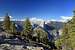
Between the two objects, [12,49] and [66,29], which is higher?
[66,29]

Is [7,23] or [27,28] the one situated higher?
[7,23]

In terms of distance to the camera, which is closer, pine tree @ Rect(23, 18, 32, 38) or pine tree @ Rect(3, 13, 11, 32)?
pine tree @ Rect(23, 18, 32, 38)

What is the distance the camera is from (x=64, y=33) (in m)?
77.5

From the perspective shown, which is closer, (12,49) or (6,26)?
(12,49)

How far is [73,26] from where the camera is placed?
160 feet

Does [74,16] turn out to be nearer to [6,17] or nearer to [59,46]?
[59,46]

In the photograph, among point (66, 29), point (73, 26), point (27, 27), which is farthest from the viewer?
point (27, 27)

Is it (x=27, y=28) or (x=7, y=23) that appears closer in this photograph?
(x=7, y=23)

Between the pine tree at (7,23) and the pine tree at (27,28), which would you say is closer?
the pine tree at (27,28)

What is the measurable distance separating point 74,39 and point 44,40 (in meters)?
67.7

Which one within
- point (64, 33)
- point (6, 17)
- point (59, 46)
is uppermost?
point (6, 17)

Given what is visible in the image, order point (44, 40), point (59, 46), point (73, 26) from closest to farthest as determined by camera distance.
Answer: point (73, 26)
point (59, 46)
point (44, 40)

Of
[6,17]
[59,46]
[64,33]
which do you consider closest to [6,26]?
[6,17]

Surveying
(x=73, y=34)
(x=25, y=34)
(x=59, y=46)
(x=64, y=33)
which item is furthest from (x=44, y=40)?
(x=73, y=34)
